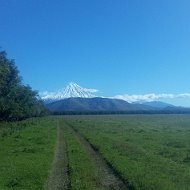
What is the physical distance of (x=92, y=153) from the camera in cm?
3466

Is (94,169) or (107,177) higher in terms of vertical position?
(94,169)

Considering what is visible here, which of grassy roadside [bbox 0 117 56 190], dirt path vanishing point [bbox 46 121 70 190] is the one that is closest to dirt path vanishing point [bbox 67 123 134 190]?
dirt path vanishing point [bbox 46 121 70 190]

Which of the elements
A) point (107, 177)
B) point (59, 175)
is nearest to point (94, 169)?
point (59, 175)

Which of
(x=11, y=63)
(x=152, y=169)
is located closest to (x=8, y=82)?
(x=11, y=63)

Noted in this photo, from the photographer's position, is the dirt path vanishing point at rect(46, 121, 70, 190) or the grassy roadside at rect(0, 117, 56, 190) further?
the grassy roadside at rect(0, 117, 56, 190)

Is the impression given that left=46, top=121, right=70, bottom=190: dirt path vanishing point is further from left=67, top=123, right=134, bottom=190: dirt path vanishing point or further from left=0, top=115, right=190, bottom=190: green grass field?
left=67, top=123, right=134, bottom=190: dirt path vanishing point

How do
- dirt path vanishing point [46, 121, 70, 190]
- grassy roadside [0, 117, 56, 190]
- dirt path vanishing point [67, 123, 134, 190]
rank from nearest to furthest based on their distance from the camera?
1. dirt path vanishing point [67, 123, 134, 190]
2. dirt path vanishing point [46, 121, 70, 190]
3. grassy roadside [0, 117, 56, 190]

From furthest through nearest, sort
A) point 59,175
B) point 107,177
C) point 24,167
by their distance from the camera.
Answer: point 24,167 < point 59,175 < point 107,177

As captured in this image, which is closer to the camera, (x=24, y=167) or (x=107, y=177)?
(x=107, y=177)

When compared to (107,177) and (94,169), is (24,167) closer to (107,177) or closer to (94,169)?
(94,169)

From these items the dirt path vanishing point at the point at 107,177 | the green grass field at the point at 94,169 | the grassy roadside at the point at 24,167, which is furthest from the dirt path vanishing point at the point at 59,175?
the dirt path vanishing point at the point at 107,177

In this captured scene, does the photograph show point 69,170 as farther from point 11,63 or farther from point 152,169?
point 11,63

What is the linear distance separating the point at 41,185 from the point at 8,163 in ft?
26.8

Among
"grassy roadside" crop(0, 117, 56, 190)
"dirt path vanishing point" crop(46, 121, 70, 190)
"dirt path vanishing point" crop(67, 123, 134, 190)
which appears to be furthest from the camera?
"grassy roadside" crop(0, 117, 56, 190)
